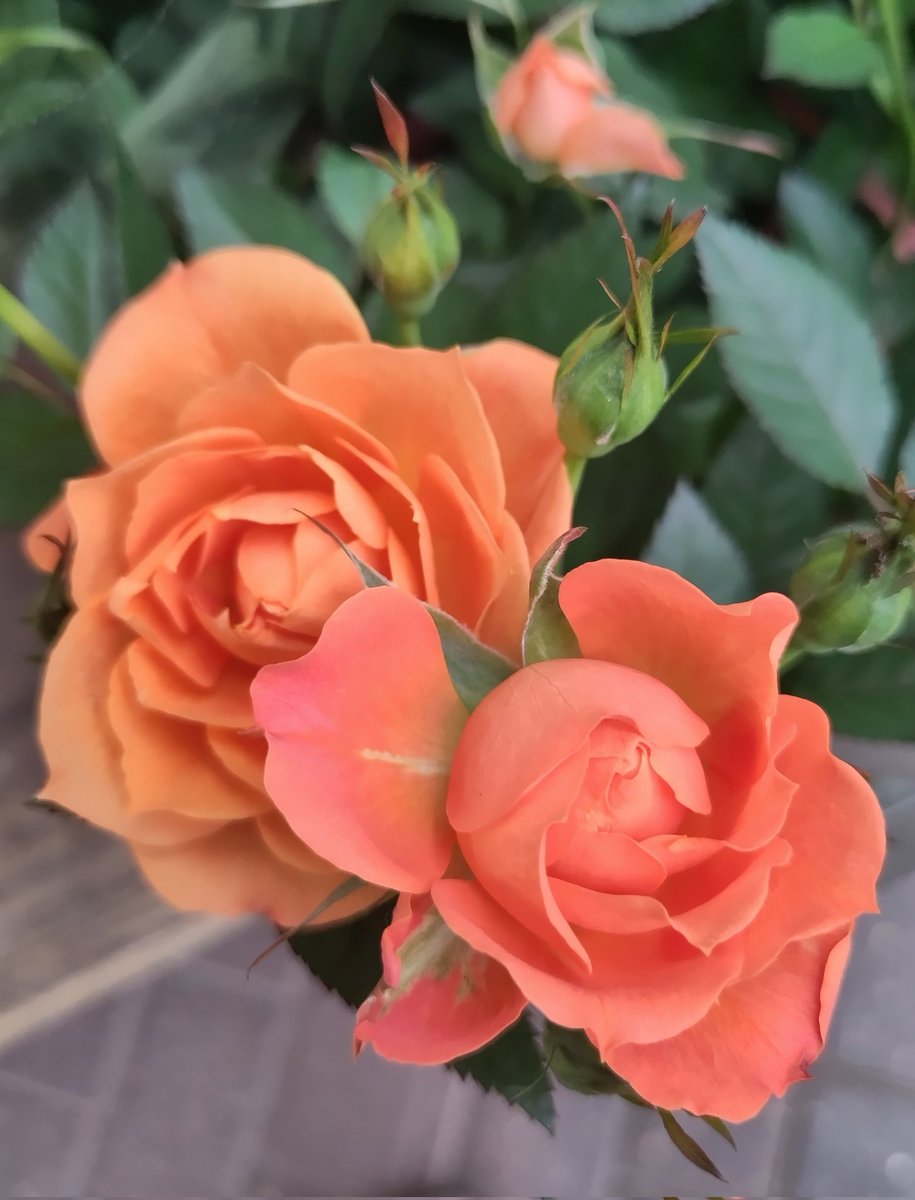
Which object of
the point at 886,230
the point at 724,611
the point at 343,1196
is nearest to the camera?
the point at 724,611

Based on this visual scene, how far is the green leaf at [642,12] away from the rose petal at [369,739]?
0.78ft

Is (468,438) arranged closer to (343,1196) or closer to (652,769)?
(652,769)

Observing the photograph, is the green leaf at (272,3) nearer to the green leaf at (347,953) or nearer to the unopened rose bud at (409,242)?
the unopened rose bud at (409,242)

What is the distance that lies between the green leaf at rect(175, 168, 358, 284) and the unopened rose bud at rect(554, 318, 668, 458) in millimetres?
133

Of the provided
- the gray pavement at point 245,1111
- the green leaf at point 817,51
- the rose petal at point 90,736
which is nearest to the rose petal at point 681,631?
the rose petal at point 90,736

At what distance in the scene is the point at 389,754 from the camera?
0.61 feet

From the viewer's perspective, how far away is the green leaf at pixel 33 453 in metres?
0.31

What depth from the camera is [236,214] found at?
30 centimetres

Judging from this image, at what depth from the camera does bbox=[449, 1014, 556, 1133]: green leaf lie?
254mm

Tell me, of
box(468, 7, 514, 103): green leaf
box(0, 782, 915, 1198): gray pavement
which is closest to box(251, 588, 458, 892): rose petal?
box(468, 7, 514, 103): green leaf

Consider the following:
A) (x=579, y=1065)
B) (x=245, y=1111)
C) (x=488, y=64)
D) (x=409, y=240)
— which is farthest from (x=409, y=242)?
(x=245, y=1111)

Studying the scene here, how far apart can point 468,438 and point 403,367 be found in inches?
0.8

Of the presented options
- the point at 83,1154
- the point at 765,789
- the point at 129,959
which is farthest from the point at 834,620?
the point at 83,1154

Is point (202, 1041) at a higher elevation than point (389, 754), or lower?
lower
